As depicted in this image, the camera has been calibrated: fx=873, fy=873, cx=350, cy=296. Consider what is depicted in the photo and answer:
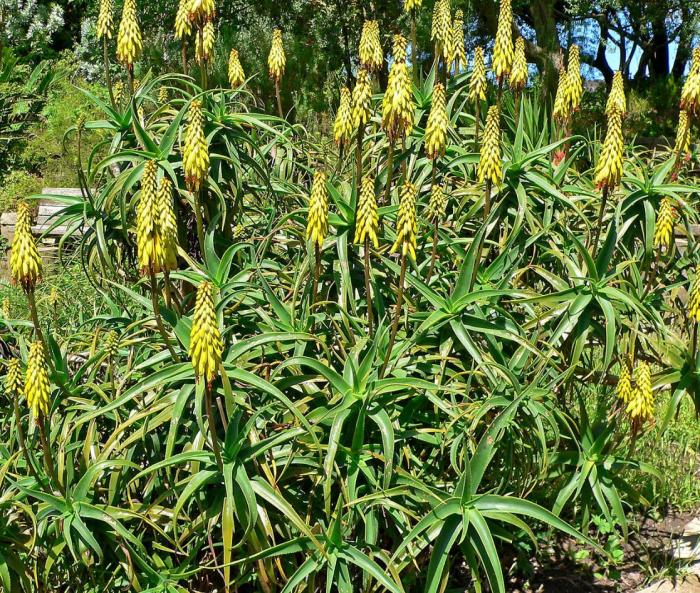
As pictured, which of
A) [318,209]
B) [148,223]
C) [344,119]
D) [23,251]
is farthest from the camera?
[344,119]

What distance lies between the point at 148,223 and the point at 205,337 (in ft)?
1.35

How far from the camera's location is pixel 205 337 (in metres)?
2.34

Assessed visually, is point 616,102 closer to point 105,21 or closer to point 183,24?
point 183,24

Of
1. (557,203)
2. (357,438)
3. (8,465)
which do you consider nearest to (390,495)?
(357,438)

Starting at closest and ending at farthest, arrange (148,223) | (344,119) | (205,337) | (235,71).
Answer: (205,337)
(148,223)
(344,119)
(235,71)

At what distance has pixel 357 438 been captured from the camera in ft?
9.25

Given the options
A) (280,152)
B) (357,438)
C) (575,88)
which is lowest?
(357,438)

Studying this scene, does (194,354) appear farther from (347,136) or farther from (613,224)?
(613,224)

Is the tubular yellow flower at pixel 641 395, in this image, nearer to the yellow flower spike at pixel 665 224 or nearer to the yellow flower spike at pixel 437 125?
the yellow flower spike at pixel 665 224

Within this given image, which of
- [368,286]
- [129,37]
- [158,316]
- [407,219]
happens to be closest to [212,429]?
[158,316]

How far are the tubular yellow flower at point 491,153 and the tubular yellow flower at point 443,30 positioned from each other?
824 mm

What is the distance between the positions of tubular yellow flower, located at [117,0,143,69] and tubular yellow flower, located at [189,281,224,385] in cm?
138

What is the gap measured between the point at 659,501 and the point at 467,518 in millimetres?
1830

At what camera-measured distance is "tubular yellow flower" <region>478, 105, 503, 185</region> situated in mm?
2990
